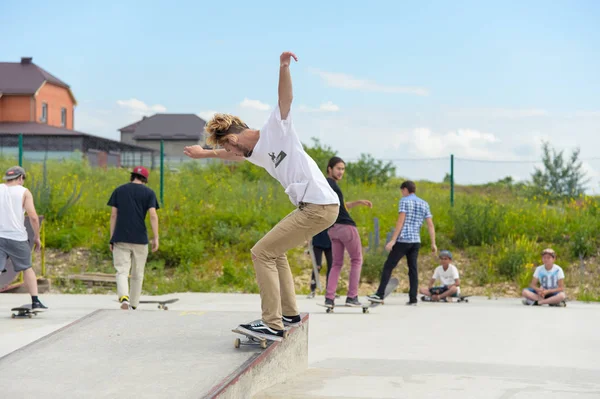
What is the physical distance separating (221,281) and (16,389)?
10203 mm

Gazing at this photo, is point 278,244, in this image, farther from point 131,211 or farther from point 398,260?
point 398,260

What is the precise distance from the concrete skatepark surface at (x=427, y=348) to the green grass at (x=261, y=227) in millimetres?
3650

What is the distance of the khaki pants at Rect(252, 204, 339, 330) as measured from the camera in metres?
5.45

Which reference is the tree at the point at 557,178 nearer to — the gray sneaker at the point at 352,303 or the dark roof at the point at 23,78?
the gray sneaker at the point at 352,303

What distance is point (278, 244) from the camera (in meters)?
5.46

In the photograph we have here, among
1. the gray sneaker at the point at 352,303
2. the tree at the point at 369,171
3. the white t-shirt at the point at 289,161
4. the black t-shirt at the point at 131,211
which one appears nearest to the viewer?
the white t-shirt at the point at 289,161

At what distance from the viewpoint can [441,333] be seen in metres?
8.32

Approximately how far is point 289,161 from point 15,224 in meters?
5.15

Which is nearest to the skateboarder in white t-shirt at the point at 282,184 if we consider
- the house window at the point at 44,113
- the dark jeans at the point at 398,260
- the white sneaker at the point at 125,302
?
the white sneaker at the point at 125,302

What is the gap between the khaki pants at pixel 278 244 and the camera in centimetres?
545

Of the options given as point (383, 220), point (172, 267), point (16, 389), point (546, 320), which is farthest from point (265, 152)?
point (383, 220)

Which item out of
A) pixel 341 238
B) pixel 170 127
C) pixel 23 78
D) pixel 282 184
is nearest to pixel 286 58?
pixel 282 184

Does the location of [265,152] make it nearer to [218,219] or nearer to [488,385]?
[488,385]

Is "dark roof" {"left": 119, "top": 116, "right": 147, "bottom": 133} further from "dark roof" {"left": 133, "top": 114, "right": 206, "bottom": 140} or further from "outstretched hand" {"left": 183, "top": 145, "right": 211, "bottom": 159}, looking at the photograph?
"outstretched hand" {"left": 183, "top": 145, "right": 211, "bottom": 159}
